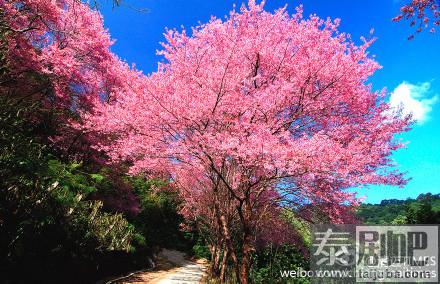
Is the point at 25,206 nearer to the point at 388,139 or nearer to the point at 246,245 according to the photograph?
the point at 246,245

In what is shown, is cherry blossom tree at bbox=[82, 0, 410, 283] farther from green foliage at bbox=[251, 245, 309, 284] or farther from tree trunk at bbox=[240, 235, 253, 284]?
green foliage at bbox=[251, 245, 309, 284]

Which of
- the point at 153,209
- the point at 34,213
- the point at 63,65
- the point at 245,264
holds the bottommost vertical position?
the point at 245,264

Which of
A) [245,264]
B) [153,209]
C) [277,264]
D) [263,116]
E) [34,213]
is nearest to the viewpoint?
[34,213]

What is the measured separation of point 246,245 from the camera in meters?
7.68

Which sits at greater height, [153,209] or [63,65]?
[63,65]

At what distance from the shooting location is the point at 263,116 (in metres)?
8.55

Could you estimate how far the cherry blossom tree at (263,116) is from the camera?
24.3 ft

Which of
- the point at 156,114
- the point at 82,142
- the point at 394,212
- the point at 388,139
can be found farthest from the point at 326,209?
the point at 394,212

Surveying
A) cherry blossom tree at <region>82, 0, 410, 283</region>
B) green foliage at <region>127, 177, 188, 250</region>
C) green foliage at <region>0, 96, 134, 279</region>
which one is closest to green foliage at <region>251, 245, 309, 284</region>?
cherry blossom tree at <region>82, 0, 410, 283</region>

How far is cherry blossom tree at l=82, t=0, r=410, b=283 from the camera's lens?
24.3 feet

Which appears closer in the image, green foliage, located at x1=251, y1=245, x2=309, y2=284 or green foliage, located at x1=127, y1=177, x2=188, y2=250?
green foliage, located at x1=251, y1=245, x2=309, y2=284

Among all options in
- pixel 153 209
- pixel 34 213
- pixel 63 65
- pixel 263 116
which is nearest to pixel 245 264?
pixel 263 116

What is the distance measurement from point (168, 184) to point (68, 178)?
707 centimetres

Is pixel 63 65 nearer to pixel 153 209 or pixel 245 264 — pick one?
pixel 153 209
